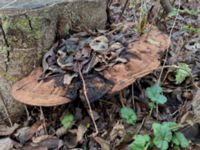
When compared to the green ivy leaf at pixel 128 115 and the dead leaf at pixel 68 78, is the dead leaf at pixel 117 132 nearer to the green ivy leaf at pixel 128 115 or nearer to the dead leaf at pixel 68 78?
the green ivy leaf at pixel 128 115

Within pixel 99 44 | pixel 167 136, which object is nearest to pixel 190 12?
pixel 99 44

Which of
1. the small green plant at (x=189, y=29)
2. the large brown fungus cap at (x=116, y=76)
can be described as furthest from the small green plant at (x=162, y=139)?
the small green plant at (x=189, y=29)

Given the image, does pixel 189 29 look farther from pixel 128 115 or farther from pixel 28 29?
pixel 28 29

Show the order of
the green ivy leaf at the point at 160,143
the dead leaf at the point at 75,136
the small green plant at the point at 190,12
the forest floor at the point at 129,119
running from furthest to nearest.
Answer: the small green plant at the point at 190,12, the dead leaf at the point at 75,136, the forest floor at the point at 129,119, the green ivy leaf at the point at 160,143

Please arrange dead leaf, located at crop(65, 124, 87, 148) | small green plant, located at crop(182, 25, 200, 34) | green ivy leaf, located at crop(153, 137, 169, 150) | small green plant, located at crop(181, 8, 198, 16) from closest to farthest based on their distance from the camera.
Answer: green ivy leaf, located at crop(153, 137, 169, 150)
dead leaf, located at crop(65, 124, 87, 148)
small green plant, located at crop(182, 25, 200, 34)
small green plant, located at crop(181, 8, 198, 16)

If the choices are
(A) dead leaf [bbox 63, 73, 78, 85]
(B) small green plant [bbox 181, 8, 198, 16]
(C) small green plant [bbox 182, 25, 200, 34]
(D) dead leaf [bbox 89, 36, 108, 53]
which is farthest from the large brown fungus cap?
(B) small green plant [bbox 181, 8, 198, 16]

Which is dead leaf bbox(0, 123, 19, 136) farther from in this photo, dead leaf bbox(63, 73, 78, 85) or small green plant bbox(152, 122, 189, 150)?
small green plant bbox(152, 122, 189, 150)

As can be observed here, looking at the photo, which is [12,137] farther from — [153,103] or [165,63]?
[165,63]
